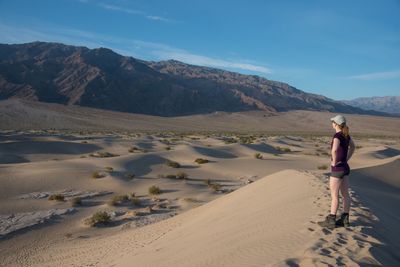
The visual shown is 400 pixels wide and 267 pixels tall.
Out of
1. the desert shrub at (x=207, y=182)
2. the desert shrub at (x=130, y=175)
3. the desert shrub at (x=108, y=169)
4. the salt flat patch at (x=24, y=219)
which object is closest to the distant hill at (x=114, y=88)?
the desert shrub at (x=108, y=169)

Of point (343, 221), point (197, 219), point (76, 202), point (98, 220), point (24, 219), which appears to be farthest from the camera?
point (76, 202)

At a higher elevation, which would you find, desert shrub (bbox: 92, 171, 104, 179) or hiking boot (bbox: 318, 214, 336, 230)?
hiking boot (bbox: 318, 214, 336, 230)

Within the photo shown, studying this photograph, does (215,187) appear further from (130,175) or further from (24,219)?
(24,219)

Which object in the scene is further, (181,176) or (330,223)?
(181,176)

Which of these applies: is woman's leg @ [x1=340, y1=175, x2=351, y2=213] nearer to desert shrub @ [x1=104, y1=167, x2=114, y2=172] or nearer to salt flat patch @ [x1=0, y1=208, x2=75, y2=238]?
salt flat patch @ [x1=0, y1=208, x2=75, y2=238]

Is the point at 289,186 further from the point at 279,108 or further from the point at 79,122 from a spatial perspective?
the point at 279,108

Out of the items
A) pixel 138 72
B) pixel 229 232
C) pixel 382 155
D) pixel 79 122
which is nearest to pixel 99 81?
pixel 138 72

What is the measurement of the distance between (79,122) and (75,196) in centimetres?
6570

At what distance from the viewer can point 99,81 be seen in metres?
120

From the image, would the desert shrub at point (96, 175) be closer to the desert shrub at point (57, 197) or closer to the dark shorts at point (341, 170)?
the desert shrub at point (57, 197)

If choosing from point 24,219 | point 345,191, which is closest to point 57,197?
point 24,219

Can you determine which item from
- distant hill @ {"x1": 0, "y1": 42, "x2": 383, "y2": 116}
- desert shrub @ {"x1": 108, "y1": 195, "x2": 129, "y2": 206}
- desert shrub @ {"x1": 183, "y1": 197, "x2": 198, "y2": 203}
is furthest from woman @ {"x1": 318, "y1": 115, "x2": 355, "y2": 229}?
distant hill @ {"x1": 0, "y1": 42, "x2": 383, "y2": 116}

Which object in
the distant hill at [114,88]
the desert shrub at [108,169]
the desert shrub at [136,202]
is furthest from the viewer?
the distant hill at [114,88]

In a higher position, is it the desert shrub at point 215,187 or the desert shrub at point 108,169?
the desert shrub at point 215,187
